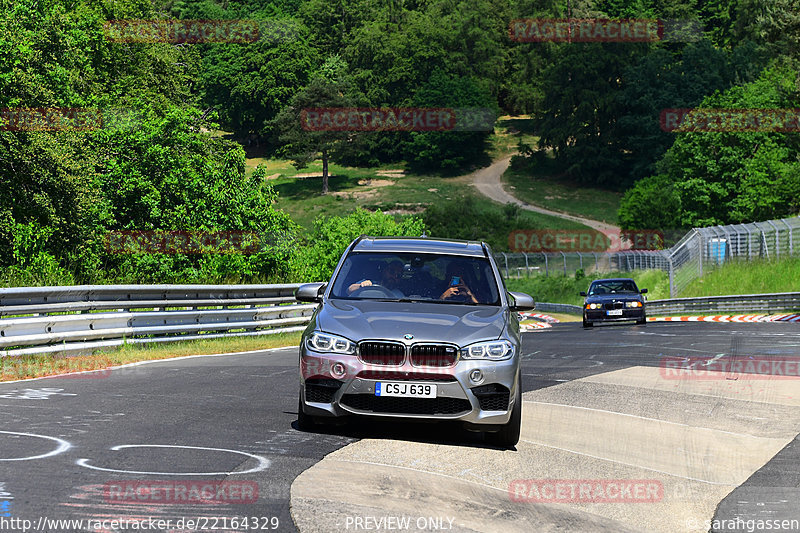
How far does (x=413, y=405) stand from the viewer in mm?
8516

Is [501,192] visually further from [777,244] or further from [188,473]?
[188,473]

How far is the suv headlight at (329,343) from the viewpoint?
8.58 metres

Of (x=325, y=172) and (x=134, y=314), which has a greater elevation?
(x=134, y=314)

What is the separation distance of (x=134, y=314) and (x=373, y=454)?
991 centimetres

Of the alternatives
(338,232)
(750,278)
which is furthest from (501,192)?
(750,278)

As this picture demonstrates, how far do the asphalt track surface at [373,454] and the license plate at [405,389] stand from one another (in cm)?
42

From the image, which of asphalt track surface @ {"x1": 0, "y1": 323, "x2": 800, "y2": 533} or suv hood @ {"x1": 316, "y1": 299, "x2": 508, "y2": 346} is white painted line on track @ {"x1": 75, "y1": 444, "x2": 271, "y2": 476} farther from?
suv hood @ {"x1": 316, "y1": 299, "x2": 508, "y2": 346}

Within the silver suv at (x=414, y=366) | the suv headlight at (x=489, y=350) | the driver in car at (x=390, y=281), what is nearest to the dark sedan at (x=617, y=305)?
the driver in car at (x=390, y=281)

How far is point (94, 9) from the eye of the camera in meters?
49.1

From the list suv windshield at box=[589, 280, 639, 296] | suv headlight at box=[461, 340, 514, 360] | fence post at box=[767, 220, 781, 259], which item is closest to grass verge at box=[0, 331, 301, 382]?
suv headlight at box=[461, 340, 514, 360]

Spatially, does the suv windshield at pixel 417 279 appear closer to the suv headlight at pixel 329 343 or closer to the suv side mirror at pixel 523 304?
the suv side mirror at pixel 523 304

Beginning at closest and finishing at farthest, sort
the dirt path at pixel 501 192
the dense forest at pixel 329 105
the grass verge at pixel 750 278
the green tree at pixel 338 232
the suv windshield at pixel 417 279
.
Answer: the suv windshield at pixel 417 279, the dense forest at pixel 329 105, the grass verge at pixel 750 278, the green tree at pixel 338 232, the dirt path at pixel 501 192

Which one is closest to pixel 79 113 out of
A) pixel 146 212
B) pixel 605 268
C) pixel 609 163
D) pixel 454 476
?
pixel 146 212

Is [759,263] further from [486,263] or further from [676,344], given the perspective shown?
[486,263]
